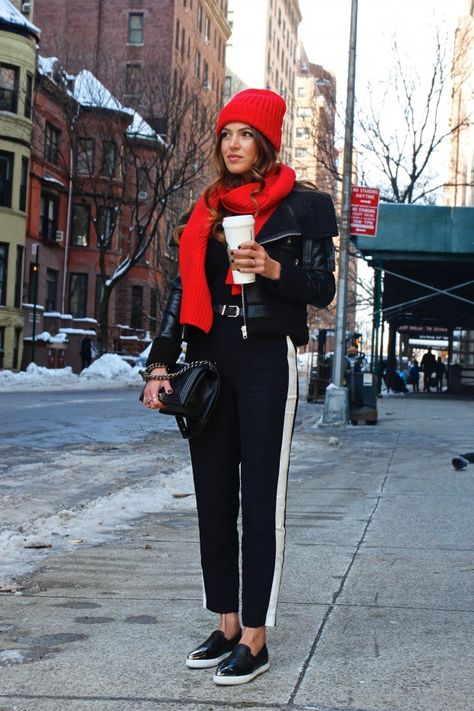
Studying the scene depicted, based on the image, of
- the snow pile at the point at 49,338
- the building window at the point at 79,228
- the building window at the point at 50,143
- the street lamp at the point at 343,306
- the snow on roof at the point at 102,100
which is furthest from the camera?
the building window at the point at 79,228

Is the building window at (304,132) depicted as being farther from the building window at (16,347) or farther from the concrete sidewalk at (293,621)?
the concrete sidewalk at (293,621)

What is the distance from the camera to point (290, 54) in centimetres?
13762

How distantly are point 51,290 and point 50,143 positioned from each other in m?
6.62

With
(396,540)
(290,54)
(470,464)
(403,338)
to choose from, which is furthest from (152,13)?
(290,54)

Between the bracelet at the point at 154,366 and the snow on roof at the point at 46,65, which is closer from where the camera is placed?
the bracelet at the point at 154,366

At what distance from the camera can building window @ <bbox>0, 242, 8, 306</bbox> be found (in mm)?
39344

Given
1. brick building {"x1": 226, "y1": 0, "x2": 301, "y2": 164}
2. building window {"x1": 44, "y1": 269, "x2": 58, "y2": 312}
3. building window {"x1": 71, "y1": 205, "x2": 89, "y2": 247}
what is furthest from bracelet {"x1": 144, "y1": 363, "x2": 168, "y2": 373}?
brick building {"x1": 226, "y1": 0, "x2": 301, "y2": 164}

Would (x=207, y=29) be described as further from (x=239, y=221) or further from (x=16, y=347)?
(x=239, y=221)

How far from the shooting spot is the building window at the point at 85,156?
39.0 m

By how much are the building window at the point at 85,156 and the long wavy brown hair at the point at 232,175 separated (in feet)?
117

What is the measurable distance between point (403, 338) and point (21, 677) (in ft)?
173

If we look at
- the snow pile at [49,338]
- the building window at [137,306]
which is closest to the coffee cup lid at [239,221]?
the snow pile at [49,338]

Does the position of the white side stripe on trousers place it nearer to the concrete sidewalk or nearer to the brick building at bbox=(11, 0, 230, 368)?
the concrete sidewalk

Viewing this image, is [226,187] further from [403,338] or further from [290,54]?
[290,54]
